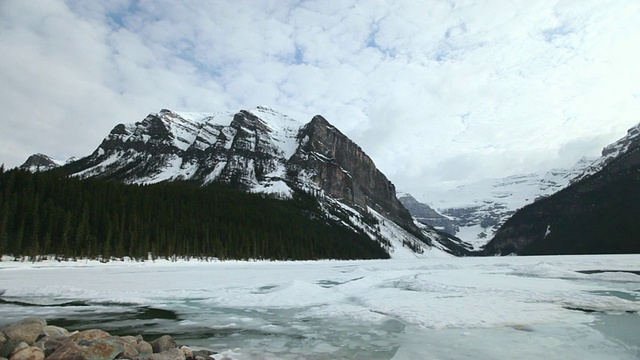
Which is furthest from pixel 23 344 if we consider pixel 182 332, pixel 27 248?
pixel 27 248

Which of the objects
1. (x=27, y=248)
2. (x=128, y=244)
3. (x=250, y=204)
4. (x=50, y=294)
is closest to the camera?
(x=50, y=294)

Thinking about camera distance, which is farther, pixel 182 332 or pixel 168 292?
pixel 168 292

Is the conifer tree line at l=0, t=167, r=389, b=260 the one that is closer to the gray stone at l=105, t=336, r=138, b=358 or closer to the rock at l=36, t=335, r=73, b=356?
the rock at l=36, t=335, r=73, b=356

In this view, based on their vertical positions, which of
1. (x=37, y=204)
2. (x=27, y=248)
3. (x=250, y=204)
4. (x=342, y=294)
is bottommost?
(x=342, y=294)

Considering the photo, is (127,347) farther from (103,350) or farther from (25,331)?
(25,331)

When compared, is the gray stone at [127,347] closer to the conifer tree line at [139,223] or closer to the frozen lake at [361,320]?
the frozen lake at [361,320]

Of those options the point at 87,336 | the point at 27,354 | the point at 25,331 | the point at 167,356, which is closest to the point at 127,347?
the point at 167,356

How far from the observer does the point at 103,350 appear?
828 cm

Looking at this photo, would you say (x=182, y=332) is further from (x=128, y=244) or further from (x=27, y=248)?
(x=128, y=244)

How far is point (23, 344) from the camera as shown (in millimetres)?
8570

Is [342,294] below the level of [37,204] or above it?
below

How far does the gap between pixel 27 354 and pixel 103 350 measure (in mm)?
1560

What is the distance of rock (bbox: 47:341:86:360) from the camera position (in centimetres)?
795

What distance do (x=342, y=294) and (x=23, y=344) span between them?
64.3ft
